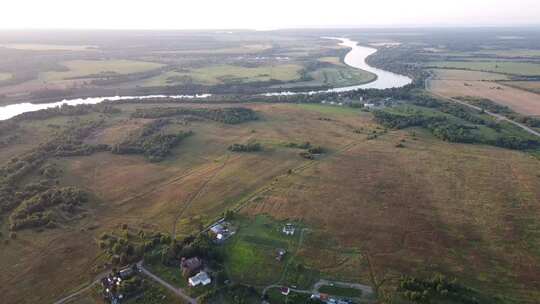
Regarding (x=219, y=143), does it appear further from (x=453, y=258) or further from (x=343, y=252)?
(x=453, y=258)

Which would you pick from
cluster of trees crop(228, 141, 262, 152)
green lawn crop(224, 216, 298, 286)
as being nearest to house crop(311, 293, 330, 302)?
green lawn crop(224, 216, 298, 286)

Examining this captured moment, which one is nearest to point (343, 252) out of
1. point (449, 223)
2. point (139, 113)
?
point (449, 223)

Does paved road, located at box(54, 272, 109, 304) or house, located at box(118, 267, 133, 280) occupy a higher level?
house, located at box(118, 267, 133, 280)

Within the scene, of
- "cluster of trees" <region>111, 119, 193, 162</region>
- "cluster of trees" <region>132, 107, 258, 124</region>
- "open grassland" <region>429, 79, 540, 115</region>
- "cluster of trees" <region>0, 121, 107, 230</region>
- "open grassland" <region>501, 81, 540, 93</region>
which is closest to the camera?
"cluster of trees" <region>0, 121, 107, 230</region>

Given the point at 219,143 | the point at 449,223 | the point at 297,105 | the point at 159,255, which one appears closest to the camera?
the point at 159,255

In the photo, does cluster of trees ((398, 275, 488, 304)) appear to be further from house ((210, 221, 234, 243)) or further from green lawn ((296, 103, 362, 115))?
green lawn ((296, 103, 362, 115))

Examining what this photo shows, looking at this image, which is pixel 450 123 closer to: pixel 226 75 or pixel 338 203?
pixel 338 203
